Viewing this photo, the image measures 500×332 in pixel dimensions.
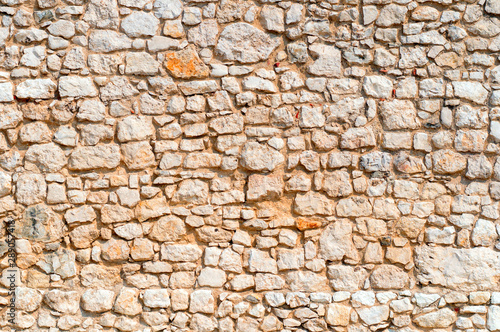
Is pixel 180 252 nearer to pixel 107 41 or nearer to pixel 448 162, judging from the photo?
pixel 107 41

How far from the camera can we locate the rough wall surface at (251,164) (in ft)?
11.1

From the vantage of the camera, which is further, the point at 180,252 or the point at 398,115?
the point at 398,115

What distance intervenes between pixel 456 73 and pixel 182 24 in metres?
2.15

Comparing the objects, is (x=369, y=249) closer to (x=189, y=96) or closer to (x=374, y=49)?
(x=374, y=49)

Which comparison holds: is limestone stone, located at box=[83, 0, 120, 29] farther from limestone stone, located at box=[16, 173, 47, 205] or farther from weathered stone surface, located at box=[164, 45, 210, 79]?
limestone stone, located at box=[16, 173, 47, 205]

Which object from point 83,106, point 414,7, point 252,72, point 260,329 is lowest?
point 260,329

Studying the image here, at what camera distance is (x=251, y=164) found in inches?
135

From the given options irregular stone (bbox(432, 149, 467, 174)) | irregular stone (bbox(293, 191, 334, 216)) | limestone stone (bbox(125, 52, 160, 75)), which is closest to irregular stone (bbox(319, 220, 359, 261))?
irregular stone (bbox(293, 191, 334, 216))

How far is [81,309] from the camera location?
338cm

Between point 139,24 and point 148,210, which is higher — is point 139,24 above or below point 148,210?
above

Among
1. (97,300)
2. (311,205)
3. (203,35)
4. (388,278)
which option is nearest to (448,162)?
(388,278)

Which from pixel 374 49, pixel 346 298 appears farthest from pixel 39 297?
pixel 374 49

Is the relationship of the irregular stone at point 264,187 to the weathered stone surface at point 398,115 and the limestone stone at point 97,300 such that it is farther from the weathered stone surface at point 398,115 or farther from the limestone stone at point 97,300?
the limestone stone at point 97,300

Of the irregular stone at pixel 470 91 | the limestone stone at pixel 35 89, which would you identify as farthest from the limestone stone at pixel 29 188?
the irregular stone at pixel 470 91
